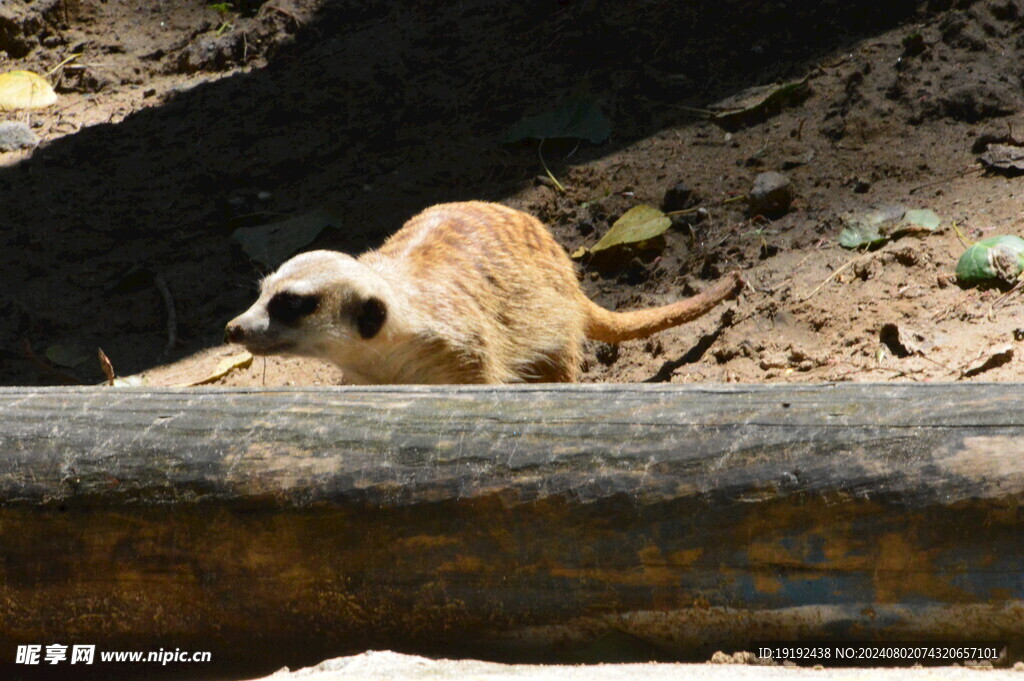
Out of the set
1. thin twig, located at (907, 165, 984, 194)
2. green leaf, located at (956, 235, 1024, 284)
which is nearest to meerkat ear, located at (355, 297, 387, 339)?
green leaf, located at (956, 235, 1024, 284)

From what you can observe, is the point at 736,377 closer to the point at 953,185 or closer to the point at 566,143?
the point at 953,185

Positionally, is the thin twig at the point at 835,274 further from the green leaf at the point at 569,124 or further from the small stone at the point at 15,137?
the small stone at the point at 15,137

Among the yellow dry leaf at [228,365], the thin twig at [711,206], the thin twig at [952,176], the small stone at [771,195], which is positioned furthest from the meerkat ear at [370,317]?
the thin twig at [952,176]

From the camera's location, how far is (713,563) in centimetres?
146

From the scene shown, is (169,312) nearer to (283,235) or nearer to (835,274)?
(283,235)

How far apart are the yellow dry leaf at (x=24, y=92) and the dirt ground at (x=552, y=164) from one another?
0.09 meters

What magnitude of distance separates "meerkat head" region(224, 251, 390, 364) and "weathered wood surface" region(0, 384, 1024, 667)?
1.11 m

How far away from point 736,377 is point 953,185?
105 centimetres

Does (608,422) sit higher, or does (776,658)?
(608,422)

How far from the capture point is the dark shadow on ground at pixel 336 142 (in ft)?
13.4

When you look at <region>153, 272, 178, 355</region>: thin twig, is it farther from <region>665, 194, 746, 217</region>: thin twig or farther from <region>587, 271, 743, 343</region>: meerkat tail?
<region>665, 194, 746, 217</region>: thin twig

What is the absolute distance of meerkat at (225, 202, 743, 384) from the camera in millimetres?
2881

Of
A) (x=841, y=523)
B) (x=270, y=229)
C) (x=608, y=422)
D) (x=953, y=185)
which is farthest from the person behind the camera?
(x=270, y=229)

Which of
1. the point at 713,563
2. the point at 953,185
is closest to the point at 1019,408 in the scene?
the point at 713,563
